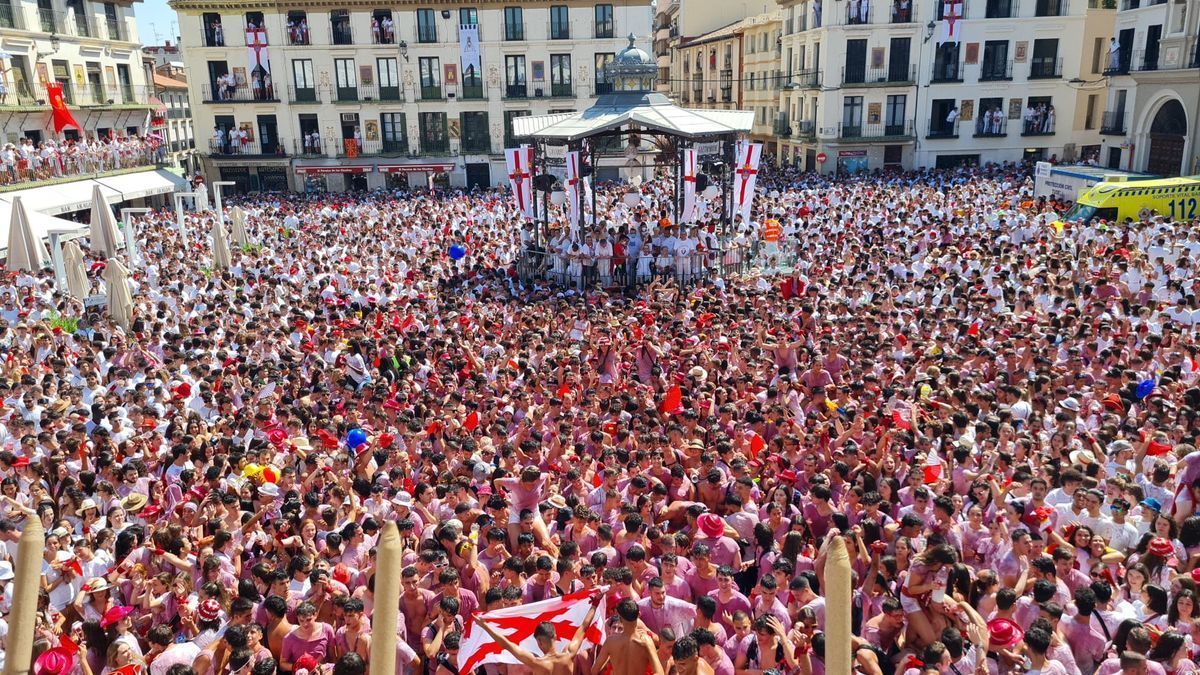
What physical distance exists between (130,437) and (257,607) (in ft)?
13.4

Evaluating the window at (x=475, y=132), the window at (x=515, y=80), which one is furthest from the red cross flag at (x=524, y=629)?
the window at (x=515, y=80)

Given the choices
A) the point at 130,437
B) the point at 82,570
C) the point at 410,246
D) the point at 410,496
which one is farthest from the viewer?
the point at 410,246

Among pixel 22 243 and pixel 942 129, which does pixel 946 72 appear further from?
pixel 22 243

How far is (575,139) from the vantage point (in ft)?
63.0

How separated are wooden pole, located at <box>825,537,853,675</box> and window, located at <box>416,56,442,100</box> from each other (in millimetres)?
44456

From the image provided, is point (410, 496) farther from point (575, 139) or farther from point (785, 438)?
point (575, 139)

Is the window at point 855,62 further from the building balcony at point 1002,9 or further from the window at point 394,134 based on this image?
the window at point 394,134

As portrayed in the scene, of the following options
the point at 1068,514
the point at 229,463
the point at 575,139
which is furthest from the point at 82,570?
the point at 575,139

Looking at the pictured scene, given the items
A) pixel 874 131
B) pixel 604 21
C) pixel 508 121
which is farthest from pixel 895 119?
pixel 508 121

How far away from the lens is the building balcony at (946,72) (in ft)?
139

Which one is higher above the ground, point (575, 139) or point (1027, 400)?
point (575, 139)

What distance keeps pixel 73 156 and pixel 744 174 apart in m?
24.6

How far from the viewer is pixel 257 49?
42.4m

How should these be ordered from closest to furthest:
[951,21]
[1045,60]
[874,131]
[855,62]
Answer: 1. [951,21]
2. [1045,60]
3. [855,62]
4. [874,131]
